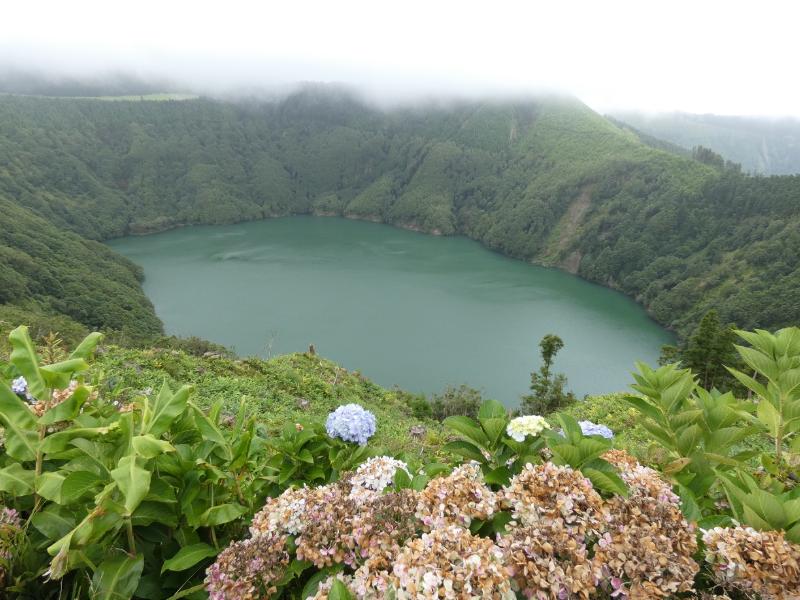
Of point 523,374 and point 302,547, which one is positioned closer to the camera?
point 302,547

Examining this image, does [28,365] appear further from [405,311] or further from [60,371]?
[405,311]

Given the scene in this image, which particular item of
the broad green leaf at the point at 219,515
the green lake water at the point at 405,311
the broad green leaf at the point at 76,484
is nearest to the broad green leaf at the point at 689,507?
the broad green leaf at the point at 219,515

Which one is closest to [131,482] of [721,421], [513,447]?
[513,447]

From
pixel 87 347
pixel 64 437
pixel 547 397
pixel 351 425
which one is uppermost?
pixel 87 347

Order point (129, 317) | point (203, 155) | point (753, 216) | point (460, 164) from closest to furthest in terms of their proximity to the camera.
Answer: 1. point (129, 317)
2. point (753, 216)
3. point (460, 164)
4. point (203, 155)

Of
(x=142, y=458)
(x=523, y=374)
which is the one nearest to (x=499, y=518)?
(x=142, y=458)

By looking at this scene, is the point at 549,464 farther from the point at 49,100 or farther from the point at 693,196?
the point at 49,100

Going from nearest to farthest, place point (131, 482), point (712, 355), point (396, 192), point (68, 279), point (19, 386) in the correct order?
point (131, 482) < point (19, 386) < point (712, 355) < point (68, 279) < point (396, 192)
